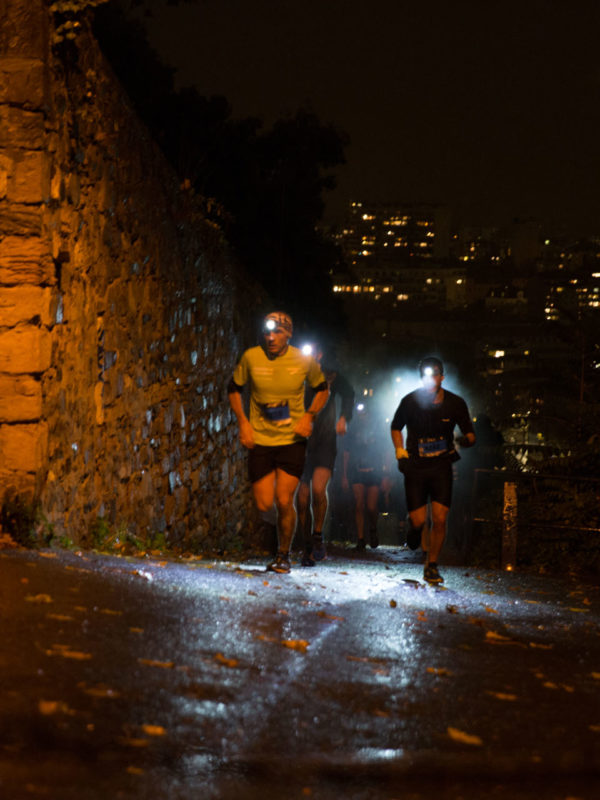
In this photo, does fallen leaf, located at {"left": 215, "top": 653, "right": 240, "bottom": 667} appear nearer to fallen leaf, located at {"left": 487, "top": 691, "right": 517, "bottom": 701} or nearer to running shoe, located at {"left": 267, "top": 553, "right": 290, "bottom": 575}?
fallen leaf, located at {"left": 487, "top": 691, "right": 517, "bottom": 701}

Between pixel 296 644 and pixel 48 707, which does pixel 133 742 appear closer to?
pixel 48 707

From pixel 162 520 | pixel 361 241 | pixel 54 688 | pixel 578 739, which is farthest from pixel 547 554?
pixel 361 241

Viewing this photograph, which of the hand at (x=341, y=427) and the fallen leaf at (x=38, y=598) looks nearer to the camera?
the fallen leaf at (x=38, y=598)

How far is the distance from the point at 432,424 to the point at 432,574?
1197 mm

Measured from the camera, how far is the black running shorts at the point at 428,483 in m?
7.69

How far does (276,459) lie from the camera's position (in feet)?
24.2

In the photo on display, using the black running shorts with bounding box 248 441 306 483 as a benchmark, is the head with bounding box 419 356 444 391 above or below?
above

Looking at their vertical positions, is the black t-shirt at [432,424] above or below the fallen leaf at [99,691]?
above

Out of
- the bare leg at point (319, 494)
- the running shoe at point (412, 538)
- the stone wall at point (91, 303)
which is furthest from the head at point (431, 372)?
the stone wall at point (91, 303)

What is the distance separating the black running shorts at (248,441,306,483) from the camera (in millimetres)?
7340

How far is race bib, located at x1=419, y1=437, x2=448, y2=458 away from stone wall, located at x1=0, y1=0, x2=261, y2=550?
2272 millimetres

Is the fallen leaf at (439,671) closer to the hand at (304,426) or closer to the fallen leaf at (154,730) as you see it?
the fallen leaf at (154,730)

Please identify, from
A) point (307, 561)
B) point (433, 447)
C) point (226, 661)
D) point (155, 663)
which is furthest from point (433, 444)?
point (155, 663)

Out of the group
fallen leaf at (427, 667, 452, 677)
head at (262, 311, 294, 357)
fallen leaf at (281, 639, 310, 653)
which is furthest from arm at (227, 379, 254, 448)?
fallen leaf at (427, 667, 452, 677)
